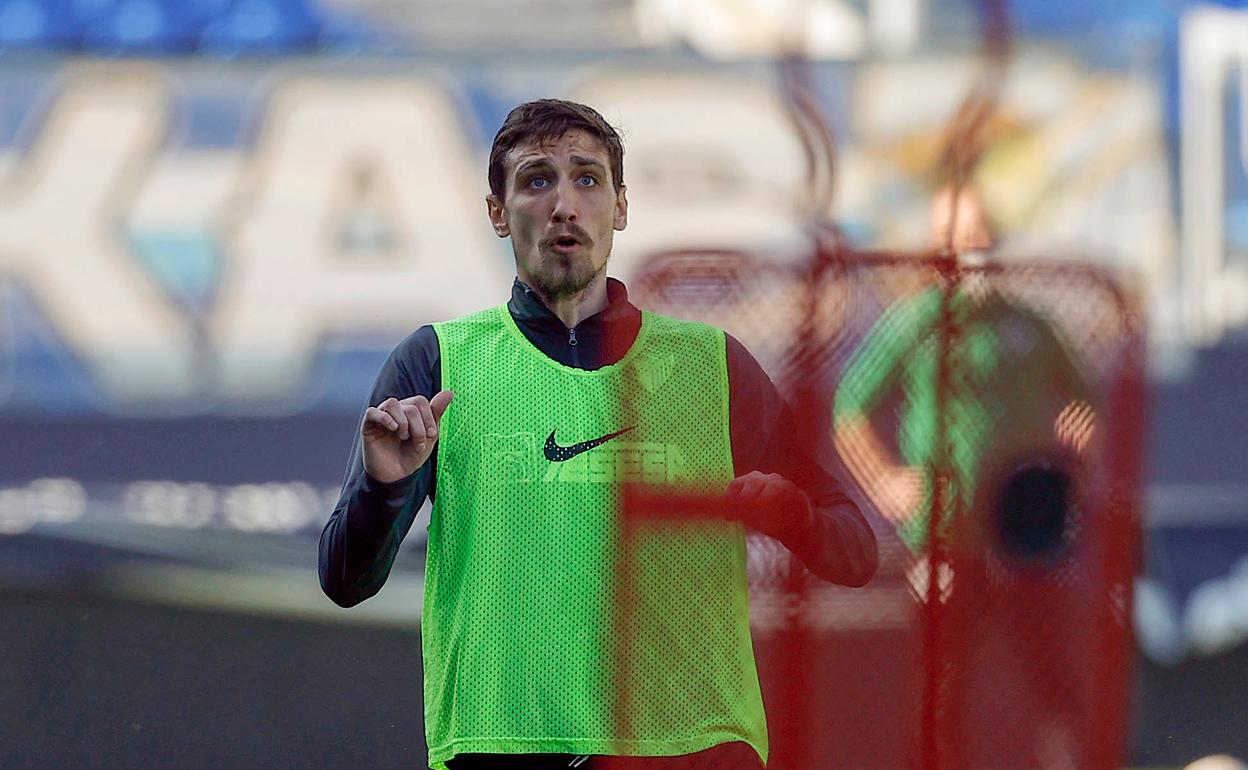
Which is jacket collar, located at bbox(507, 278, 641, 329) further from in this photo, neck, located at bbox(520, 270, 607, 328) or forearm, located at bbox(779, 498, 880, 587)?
forearm, located at bbox(779, 498, 880, 587)

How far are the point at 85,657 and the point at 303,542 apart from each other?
465 mm

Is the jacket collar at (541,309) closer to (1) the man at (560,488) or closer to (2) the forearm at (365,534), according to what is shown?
(1) the man at (560,488)

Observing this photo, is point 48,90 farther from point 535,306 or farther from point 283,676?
point 535,306

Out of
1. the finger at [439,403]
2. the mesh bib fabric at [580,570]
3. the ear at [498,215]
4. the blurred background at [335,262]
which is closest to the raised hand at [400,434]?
the finger at [439,403]

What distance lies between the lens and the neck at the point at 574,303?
1.56 metres

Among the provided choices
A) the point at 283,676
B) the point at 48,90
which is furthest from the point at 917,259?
the point at 48,90

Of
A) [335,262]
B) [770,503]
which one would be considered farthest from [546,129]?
[335,262]

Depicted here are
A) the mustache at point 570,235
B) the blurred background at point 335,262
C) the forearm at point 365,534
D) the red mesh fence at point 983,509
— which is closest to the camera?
the red mesh fence at point 983,509

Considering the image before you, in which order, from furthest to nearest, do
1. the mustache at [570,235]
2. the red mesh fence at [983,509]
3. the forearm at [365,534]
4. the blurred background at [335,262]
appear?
the blurred background at [335,262] < the mustache at [570,235] < the forearm at [365,534] < the red mesh fence at [983,509]

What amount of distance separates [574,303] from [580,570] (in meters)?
0.26

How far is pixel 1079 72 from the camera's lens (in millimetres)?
3037

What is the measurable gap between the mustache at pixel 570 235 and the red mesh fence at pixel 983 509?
0.92 feet

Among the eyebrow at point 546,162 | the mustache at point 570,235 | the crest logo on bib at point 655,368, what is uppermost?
the eyebrow at point 546,162

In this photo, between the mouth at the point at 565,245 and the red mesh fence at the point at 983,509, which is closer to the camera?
the red mesh fence at the point at 983,509
